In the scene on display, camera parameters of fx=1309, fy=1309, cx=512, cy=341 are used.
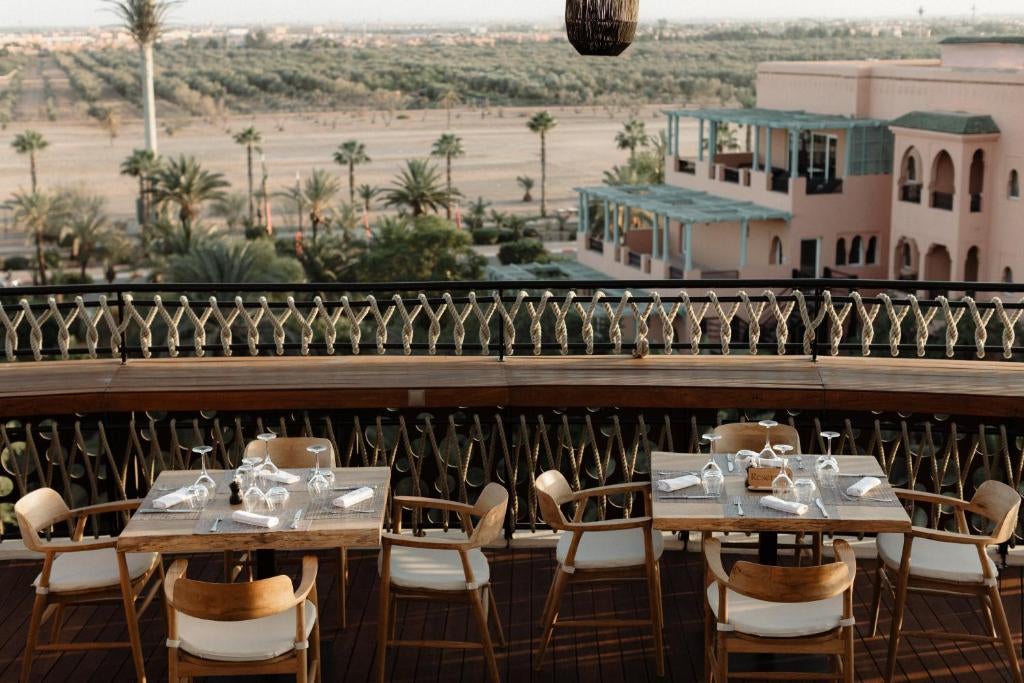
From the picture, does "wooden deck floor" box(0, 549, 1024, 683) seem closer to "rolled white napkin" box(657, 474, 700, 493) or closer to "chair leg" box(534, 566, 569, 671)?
"chair leg" box(534, 566, 569, 671)

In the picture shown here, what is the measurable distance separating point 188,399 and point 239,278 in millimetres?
24128

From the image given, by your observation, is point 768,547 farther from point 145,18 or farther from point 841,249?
point 145,18

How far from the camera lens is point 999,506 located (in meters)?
4.81

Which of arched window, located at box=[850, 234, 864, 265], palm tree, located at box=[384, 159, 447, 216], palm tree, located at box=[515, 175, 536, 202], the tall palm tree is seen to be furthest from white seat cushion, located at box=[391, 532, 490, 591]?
palm tree, located at box=[515, 175, 536, 202]

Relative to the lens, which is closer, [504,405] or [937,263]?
[504,405]

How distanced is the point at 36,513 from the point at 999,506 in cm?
357

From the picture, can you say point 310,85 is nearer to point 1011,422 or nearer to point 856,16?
point 856,16

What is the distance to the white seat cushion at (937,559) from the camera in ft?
15.8

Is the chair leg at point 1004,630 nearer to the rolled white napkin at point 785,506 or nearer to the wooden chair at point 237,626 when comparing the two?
the rolled white napkin at point 785,506

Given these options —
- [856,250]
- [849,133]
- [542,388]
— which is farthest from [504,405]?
[856,250]

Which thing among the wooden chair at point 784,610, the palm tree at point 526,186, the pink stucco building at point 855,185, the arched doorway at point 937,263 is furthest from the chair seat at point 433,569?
the palm tree at point 526,186

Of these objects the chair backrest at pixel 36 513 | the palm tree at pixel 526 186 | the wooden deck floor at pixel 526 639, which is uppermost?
the chair backrest at pixel 36 513

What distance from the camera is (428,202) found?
176 ft

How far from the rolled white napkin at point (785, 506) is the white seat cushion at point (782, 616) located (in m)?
0.33
